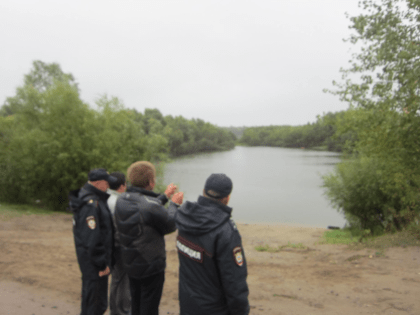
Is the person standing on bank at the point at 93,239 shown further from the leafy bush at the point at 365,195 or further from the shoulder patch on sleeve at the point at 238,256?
the leafy bush at the point at 365,195

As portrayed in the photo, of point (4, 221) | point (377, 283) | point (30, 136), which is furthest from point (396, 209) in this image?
point (30, 136)

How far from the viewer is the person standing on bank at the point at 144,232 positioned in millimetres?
2789

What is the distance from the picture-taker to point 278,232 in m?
15.1

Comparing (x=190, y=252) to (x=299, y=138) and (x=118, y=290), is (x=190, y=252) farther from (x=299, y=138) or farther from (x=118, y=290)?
(x=299, y=138)

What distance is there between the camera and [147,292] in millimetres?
2943

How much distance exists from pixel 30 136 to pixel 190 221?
52.4ft

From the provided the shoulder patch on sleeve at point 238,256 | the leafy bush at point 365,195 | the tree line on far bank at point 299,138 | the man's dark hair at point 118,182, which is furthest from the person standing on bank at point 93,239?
the tree line on far bank at point 299,138

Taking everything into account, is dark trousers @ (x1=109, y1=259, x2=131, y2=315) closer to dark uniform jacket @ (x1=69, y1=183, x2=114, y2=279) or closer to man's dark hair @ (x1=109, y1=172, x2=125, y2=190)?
dark uniform jacket @ (x1=69, y1=183, x2=114, y2=279)

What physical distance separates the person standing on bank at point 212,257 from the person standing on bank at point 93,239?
44.8 inches

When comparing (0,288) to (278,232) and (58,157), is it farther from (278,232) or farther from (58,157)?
(278,232)

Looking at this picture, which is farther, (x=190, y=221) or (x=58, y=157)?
(x=58, y=157)

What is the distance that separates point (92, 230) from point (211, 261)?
146 cm

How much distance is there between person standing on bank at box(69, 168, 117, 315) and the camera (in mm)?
2994

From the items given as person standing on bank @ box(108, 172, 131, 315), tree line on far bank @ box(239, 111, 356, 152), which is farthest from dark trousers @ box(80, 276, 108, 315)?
tree line on far bank @ box(239, 111, 356, 152)
